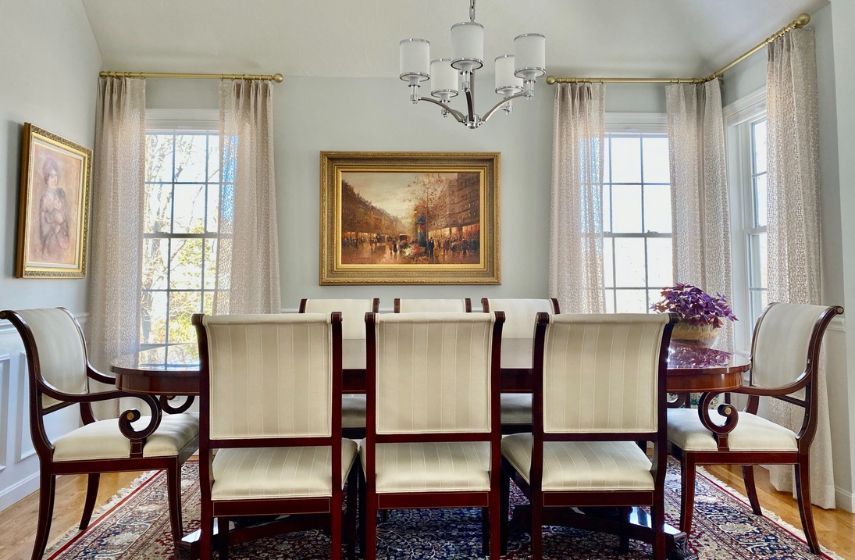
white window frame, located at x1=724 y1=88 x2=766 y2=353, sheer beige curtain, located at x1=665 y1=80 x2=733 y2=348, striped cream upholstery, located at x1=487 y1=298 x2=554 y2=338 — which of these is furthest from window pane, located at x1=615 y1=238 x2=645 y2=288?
striped cream upholstery, located at x1=487 y1=298 x2=554 y2=338

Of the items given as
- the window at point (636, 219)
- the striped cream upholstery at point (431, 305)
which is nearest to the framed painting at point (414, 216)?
the striped cream upholstery at point (431, 305)

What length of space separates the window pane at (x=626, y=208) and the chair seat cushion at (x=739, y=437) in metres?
2.14

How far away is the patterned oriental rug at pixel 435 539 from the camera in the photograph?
214 centimetres

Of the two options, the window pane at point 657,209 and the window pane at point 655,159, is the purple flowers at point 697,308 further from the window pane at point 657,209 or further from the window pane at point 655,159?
the window pane at point 655,159

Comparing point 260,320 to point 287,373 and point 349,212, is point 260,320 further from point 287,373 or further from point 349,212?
point 349,212

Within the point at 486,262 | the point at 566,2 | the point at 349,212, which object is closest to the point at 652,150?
the point at 566,2

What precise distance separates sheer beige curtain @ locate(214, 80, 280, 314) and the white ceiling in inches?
12.2

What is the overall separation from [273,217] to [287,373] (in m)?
2.27

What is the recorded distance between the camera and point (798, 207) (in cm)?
283

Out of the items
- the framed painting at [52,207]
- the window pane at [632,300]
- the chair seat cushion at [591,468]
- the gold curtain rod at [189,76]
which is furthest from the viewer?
the window pane at [632,300]

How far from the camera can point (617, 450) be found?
1936mm

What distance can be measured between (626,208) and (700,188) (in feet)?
1.72

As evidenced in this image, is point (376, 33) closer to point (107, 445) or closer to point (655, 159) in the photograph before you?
point (655, 159)

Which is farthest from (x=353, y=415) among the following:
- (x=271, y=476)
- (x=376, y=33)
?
(x=376, y=33)
